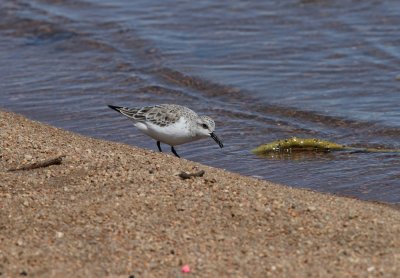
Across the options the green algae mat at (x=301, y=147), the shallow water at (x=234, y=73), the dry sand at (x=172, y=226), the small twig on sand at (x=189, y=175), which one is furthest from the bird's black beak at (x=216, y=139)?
the small twig on sand at (x=189, y=175)

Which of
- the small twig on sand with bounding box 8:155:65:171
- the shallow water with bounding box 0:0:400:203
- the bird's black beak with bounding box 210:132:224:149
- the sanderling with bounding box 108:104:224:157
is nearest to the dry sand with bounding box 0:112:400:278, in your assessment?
the small twig on sand with bounding box 8:155:65:171

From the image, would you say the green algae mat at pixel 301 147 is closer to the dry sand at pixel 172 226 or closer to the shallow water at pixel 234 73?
the shallow water at pixel 234 73

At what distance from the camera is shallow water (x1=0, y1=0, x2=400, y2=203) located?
31.4 ft

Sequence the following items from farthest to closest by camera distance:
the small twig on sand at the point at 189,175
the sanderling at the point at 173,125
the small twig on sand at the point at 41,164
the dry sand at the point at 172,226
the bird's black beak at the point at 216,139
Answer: the bird's black beak at the point at 216,139, the sanderling at the point at 173,125, the small twig on sand at the point at 41,164, the small twig on sand at the point at 189,175, the dry sand at the point at 172,226

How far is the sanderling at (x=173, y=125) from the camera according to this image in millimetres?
8922

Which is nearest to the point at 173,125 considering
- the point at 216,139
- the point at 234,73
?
the point at 216,139

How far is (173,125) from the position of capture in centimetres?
891

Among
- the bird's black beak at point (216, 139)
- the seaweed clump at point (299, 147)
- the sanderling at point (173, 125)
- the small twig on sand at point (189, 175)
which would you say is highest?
the small twig on sand at point (189, 175)

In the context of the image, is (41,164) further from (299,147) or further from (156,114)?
(299,147)

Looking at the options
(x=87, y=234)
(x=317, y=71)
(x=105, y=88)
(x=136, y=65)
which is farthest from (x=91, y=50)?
(x=87, y=234)

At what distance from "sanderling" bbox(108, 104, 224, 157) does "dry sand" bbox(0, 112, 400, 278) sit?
4.39ft

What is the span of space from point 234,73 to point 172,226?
6.55 metres

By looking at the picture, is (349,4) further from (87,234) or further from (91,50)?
(87,234)

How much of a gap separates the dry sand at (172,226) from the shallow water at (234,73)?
192 centimetres
